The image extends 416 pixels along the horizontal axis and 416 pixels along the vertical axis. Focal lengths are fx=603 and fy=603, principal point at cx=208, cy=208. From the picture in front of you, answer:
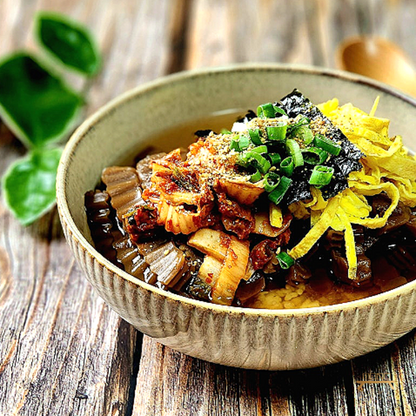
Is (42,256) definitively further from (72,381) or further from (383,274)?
(383,274)

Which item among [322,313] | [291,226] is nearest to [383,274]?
[291,226]

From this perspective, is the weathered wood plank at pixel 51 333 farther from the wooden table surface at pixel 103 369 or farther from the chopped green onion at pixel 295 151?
the chopped green onion at pixel 295 151

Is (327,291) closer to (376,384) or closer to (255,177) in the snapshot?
(376,384)

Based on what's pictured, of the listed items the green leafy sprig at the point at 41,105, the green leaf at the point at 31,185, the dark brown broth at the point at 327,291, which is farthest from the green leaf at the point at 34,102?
the dark brown broth at the point at 327,291

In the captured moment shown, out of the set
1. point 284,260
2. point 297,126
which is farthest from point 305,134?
point 284,260

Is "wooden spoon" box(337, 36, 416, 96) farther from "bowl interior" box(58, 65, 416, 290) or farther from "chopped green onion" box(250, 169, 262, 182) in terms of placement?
"chopped green onion" box(250, 169, 262, 182)

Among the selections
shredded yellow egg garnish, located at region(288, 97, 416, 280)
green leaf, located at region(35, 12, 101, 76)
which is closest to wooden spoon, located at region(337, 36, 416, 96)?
shredded yellow egg garnish, located at region(288, 97, 416, 280)
